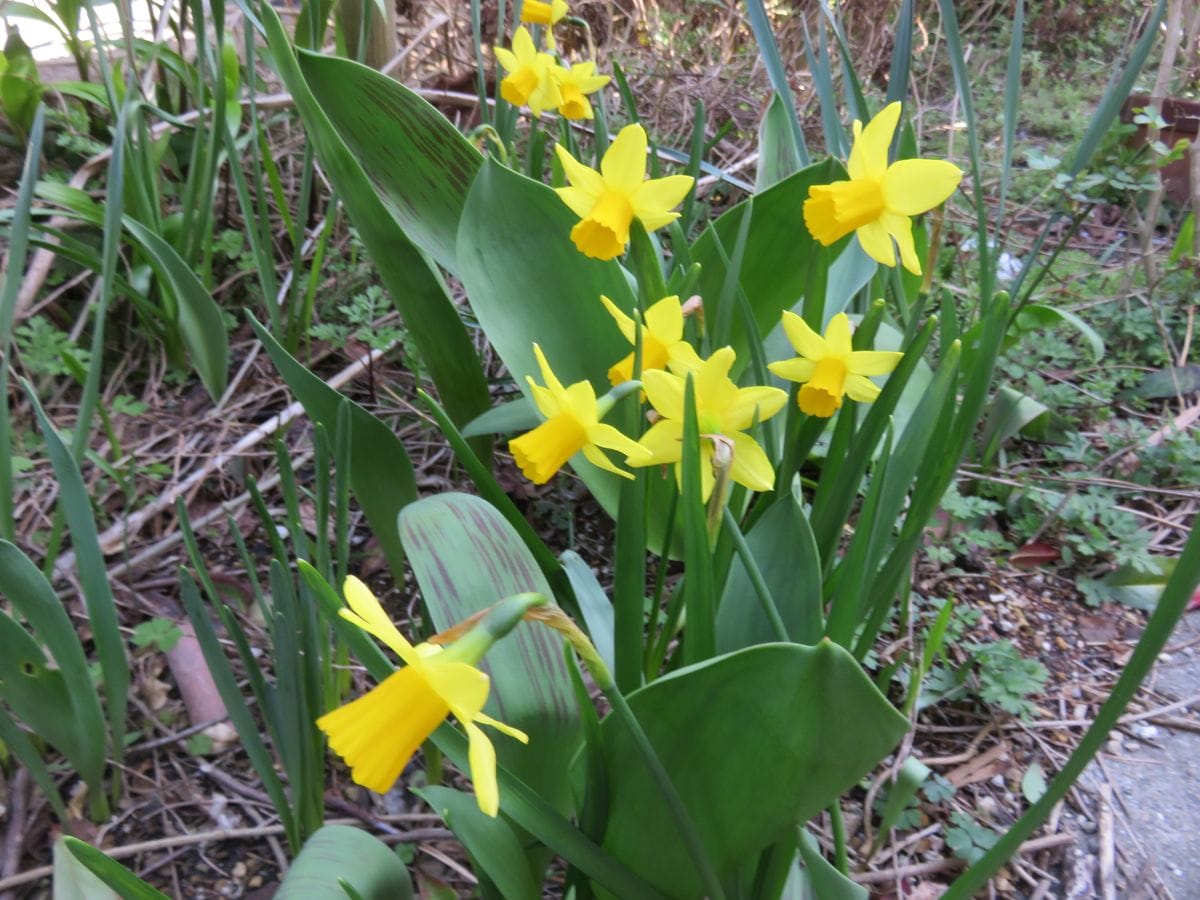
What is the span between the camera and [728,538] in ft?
2.32

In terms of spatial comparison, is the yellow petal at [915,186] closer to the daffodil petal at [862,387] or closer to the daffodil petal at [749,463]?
the daffodil petal at [862,387]

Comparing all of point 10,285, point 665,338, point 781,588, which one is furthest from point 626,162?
point 10,285

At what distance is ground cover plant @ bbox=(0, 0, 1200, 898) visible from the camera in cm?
62

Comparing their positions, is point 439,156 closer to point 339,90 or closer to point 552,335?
point 339,90

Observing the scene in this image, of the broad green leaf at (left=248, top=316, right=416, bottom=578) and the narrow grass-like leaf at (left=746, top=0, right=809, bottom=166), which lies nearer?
the broad green leaf at (left=248, top=316, right=416, bottom=578)

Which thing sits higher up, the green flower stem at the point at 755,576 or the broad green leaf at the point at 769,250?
the broad green leaf at the point at 769,250

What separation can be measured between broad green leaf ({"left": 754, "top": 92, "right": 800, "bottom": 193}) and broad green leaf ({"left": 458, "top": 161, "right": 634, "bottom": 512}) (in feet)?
1.58

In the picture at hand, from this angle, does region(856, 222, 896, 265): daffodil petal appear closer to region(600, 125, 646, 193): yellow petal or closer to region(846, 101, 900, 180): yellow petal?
region(846, 101, 900, 180): yellow petal

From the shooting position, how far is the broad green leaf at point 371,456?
3.19 ft

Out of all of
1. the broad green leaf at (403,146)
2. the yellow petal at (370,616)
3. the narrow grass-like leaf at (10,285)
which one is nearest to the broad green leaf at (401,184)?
the broad green leaf at (403,146)

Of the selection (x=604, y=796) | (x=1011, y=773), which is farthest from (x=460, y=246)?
(x=1011, y=773)

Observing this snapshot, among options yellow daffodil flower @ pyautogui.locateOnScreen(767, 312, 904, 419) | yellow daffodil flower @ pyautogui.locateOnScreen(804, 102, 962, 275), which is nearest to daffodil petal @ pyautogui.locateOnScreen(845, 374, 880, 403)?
yellow daffodil flower @ pyautogui.locateOnScreen(767, 312, 904, 419)

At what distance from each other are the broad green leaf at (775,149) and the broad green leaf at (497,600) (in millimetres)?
820

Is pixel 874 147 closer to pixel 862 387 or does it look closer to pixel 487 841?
pixel 862 387
